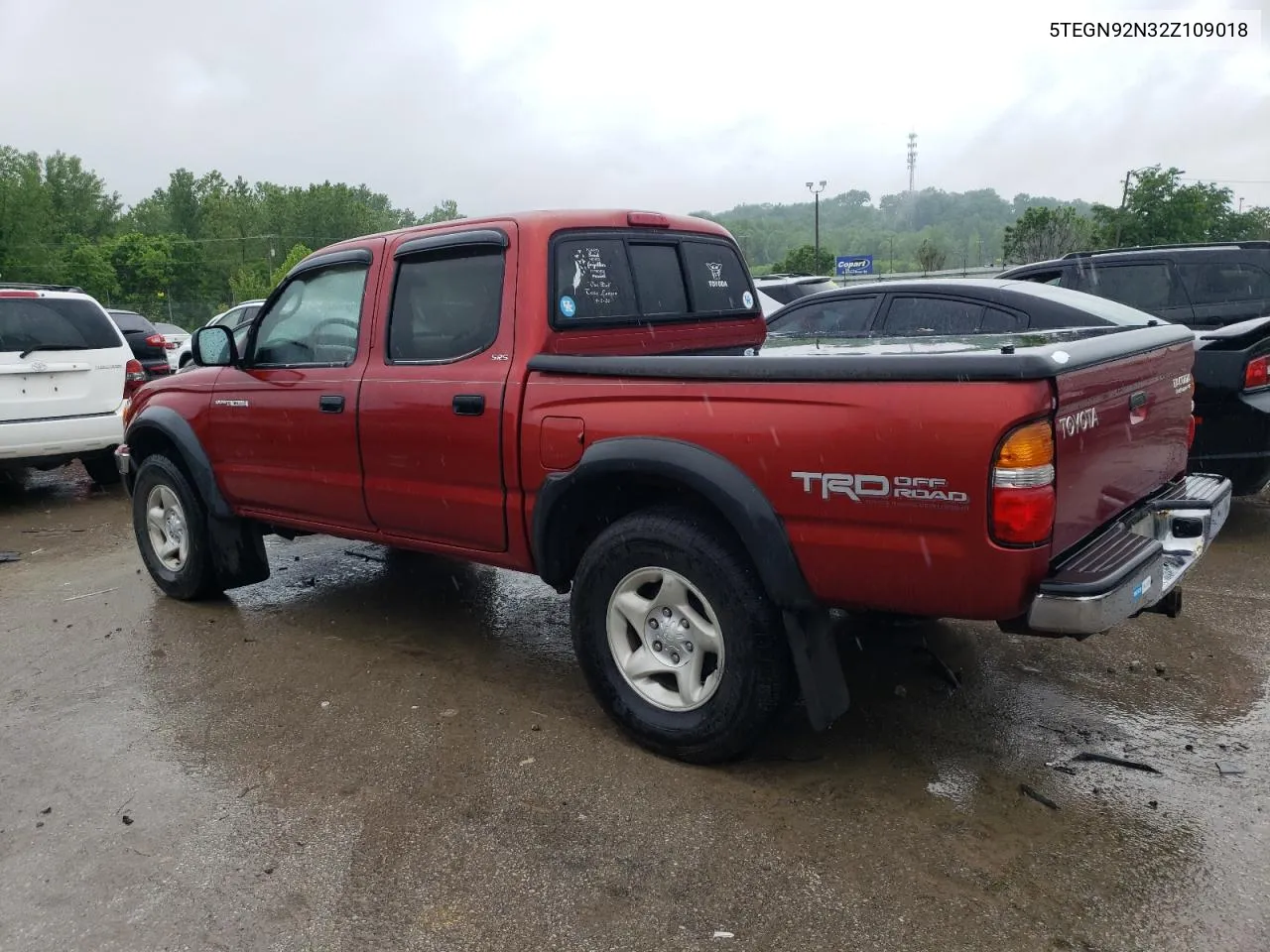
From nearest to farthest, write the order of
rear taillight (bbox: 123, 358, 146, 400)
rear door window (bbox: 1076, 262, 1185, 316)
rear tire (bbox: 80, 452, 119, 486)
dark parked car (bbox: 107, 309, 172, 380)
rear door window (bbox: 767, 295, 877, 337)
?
rear door window (bbox: 767, 295, 877, 337)
rear door window (bbox: 1076, 262, 1185, 316)
rear taillight (bbox: 123, 358, 146, 400)
rear tire (bbox: 80, 452, 119, 486)
dark parked car (bbox: 107, 309, 172, 380)

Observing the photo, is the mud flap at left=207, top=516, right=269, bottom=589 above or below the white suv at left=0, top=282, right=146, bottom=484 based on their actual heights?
below

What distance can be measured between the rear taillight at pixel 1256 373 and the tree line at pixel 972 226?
326cm

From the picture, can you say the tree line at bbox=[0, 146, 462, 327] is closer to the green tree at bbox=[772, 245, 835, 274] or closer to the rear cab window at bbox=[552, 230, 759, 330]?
the green tree at bbox=[772, 245, 835, 274]

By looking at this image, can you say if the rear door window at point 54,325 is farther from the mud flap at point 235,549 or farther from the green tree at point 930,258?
the green tree at point 930,258

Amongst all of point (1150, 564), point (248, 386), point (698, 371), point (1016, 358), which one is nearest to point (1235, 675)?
point (1150, 564)

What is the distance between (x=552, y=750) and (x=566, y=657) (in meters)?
0.99

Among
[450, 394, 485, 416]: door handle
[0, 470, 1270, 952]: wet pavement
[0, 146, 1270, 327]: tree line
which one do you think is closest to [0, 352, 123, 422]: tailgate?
[0, 470, 1270, 952]: wet pavement

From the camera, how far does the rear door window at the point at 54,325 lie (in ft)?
27.4

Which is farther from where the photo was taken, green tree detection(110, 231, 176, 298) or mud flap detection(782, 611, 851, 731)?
green tree detection(110, 231, 176, 298)

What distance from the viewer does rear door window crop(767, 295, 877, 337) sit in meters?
7.40

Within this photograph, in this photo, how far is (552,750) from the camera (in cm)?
368

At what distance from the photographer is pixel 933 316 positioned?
698 cm

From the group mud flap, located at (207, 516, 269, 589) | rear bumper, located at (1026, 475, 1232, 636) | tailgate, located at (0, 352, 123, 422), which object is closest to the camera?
rear bumper, located at (1026, 475, 1232, 636)

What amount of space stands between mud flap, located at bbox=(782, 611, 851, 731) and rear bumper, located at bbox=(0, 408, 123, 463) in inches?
298
